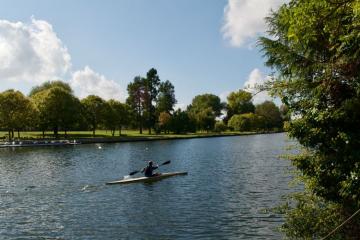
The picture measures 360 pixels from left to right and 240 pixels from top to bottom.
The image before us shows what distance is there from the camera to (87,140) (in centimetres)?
9962

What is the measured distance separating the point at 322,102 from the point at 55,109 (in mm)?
100910

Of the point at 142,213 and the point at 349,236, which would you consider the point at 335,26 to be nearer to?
the point at 349,236

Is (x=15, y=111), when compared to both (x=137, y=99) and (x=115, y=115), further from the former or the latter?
(x=137, y=99)

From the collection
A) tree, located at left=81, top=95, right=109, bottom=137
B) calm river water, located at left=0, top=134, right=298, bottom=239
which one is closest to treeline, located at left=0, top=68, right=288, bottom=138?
tree, located at left=81, top=95, right=109, bottom=137

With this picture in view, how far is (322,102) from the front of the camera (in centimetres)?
1216

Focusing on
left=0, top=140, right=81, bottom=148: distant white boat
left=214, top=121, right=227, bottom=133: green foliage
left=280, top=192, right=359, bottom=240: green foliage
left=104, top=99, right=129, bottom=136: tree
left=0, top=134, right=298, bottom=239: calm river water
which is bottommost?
left=0, top=134, right=298, bottom=239: calm river water

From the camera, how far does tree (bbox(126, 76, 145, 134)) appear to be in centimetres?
14425

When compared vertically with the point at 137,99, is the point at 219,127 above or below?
below

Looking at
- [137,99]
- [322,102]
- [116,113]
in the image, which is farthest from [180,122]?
[322,102]

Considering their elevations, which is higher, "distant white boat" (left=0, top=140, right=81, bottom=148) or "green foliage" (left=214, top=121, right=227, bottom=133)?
"green foliage" (left=214, top=121, right=227, bottom=133)

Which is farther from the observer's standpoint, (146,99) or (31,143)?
(146,99)

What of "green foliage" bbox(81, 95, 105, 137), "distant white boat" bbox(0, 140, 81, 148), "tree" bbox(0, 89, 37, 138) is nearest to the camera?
"distant white boat" bbox(0, 140, 81, 148)

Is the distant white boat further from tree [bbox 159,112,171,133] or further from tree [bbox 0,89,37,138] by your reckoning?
tree [bbox 159,112,171,133]

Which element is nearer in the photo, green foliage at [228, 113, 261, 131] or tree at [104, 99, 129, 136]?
tree at [104, 99, 129, 136]
